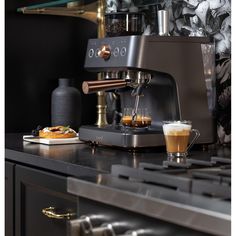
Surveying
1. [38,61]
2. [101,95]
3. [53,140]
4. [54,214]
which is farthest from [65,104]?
[54,214]

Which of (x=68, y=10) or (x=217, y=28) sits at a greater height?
(x=68, y=10)

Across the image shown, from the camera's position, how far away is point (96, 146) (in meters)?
2.30

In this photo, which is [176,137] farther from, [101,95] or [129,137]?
[101,95]

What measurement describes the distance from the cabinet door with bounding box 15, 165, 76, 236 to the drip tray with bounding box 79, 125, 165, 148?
0.26 m

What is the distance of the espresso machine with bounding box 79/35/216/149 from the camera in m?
2.06

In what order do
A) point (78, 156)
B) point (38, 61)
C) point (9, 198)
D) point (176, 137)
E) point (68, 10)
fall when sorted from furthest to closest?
point (38, 61)
point (68, 10)
point (9, 198)
point (78, 156)
point (176, 137)

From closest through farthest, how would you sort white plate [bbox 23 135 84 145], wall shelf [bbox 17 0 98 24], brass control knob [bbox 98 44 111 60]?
brass control knob [bbox 98 44 111 60] < white plate [bbox 23 135 84 145] < wall shelf [bbox 17 0 98 24]

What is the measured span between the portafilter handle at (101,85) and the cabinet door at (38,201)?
11.9 inches

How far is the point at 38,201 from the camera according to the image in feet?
6.77

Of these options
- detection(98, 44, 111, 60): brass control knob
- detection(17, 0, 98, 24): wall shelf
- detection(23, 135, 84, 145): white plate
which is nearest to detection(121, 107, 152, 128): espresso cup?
detection(98, 44, 111, 60): brass control knob

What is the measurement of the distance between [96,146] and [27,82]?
806 millimetres

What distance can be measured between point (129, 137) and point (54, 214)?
34cm

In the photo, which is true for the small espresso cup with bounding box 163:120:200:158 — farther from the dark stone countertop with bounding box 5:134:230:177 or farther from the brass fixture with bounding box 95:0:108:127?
the brass fixture with bounding box 95:0:108:127

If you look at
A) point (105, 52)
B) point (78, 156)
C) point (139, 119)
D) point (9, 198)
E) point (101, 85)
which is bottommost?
Result: point (9, 198)
